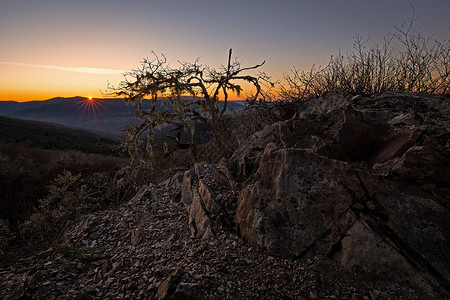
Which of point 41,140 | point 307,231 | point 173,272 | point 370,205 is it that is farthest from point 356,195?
point 41,140

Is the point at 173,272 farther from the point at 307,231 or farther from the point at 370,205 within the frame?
the point at 370,205

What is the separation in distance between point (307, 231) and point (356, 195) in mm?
953

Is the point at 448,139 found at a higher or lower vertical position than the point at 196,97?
lower

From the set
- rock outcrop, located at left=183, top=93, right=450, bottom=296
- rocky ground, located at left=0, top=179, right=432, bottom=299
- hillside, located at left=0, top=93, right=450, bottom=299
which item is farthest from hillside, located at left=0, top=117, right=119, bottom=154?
rock outcrop, located at left=183, top=93, right=450, bottom=296

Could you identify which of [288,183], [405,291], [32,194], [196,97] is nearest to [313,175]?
[288,183]

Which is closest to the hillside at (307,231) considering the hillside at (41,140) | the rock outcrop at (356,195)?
the rock outcrop at (356,195)

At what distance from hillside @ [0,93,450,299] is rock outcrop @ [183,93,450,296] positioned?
0.05 ft

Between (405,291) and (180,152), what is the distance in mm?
12757

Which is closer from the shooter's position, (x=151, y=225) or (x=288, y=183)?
(x=288, y=183)

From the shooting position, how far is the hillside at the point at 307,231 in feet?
10.2

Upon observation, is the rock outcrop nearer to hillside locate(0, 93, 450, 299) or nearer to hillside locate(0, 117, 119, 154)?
hillside locate(0, 93, 450, 299)

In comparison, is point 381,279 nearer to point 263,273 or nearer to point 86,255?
point 263,273

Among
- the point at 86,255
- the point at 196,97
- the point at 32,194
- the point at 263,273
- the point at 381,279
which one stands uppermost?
the point at 196,97

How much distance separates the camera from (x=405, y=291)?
2.85 metres
